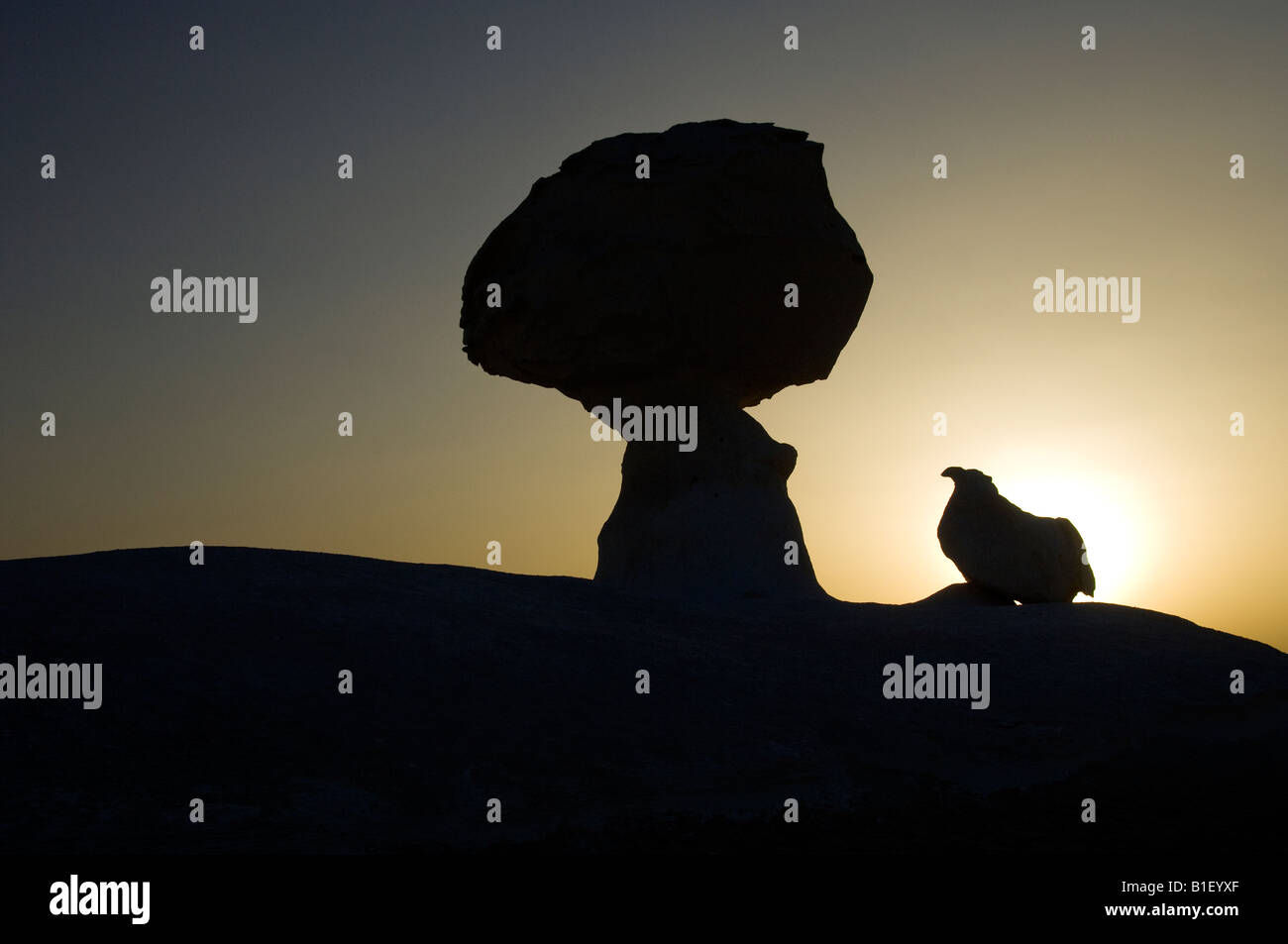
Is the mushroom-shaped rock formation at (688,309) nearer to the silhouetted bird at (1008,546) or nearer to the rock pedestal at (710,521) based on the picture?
the rock pedestal at (710,521)

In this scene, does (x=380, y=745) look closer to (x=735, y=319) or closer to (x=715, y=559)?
(x=715, y=559)

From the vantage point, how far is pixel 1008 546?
13.7 meters

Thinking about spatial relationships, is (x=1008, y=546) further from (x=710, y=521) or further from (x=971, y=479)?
(x=710, y=521)

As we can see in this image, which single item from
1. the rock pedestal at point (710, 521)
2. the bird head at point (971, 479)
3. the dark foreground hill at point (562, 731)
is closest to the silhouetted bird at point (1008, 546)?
the bird head at point (971, 479)

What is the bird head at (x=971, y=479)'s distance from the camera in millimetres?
14086

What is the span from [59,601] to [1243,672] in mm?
8697

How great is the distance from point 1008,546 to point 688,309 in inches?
181

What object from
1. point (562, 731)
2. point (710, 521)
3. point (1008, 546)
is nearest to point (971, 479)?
point (1008, 546)

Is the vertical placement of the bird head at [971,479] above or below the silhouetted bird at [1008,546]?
above

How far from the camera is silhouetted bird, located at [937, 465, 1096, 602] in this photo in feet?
44.8

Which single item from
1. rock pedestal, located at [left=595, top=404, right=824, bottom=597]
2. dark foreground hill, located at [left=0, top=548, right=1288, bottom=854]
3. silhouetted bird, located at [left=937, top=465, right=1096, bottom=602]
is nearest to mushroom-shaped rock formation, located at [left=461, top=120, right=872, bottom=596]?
rock pedestal, located at [left=595, top=404, right=824, bottom=597]

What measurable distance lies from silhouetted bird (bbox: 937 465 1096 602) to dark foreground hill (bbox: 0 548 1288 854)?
332 cm

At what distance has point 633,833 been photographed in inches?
251
